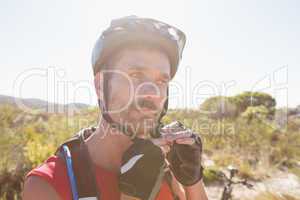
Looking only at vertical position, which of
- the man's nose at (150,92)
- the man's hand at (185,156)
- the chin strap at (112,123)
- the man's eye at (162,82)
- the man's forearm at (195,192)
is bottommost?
the man's forearm at (195,192)

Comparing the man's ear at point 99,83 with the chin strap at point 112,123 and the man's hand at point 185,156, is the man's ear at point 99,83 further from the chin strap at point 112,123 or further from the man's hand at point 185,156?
the man's hand at point 185,156

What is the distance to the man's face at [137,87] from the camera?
136 cm

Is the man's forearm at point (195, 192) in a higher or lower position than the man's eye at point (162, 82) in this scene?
lower

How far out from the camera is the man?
1266 mm

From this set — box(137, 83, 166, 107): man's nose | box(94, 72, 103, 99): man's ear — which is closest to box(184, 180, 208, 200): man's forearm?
box(137, 83, 166, 107): man's nose

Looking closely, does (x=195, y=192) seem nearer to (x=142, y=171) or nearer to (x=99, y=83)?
(x=142, y=171)

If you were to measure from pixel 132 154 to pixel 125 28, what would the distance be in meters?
0.79

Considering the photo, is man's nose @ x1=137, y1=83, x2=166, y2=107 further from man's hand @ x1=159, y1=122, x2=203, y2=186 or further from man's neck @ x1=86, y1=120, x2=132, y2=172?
man's neck @ x1=86, y1=120, x2=132, y2=172

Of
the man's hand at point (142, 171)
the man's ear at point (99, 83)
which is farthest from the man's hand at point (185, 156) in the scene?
the man's ear at point (99, 83)

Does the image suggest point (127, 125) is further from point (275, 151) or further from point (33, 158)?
point (275, 151)

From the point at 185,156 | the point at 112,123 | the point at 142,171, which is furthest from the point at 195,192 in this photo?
the point at 112,123

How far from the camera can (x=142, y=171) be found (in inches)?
43.5

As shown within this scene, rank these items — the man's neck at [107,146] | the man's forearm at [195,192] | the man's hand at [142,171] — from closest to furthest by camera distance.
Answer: the man's hand at [142,171] < the man's neck at [107,146] < the man's forearm at [195,192]

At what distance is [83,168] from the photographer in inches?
46.7
